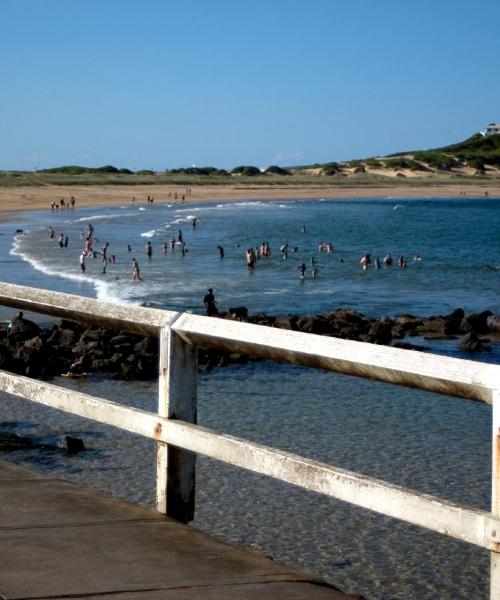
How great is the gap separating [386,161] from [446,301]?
153024mm

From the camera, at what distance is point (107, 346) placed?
17.3m

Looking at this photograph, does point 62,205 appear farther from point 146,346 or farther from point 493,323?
point 146,346

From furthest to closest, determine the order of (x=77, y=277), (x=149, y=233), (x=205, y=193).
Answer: (x=205, y=193) → (x=149, y=233) → (x=77, y=277)

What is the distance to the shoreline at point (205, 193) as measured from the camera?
9506 cm

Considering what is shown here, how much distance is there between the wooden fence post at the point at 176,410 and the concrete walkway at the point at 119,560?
0.11 m

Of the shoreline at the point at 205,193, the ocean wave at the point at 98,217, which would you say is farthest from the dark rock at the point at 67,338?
the shoreline at the point at 205,193

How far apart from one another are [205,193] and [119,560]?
120 metres

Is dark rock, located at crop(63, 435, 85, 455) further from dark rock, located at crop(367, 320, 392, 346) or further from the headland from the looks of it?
the headland

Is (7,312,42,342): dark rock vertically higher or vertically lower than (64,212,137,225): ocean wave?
higher

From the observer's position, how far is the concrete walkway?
11.7 ft

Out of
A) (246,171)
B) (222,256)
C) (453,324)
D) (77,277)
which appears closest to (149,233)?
(222,256)

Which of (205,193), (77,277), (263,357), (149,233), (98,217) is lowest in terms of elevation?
(77,277)

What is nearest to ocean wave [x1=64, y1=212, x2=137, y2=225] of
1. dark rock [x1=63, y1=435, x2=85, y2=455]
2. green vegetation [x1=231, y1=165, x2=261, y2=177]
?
dark rock [x1=63, y1=435, x2=85, y2=455]

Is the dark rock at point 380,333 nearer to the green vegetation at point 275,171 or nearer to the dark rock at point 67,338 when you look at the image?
the dark rock at point 67,338
